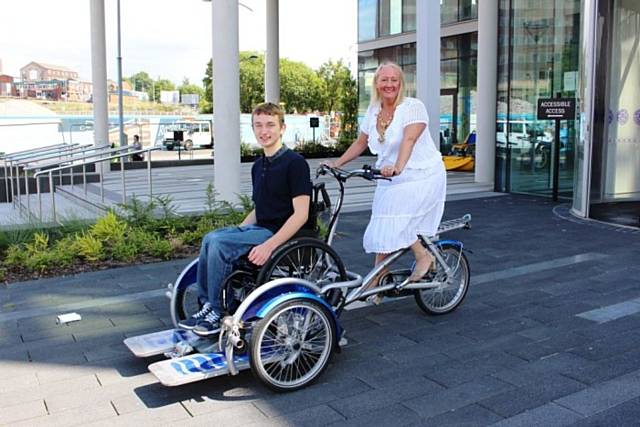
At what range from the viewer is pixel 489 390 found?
3.62 meters

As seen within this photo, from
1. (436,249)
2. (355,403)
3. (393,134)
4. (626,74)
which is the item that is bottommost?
(355,403)

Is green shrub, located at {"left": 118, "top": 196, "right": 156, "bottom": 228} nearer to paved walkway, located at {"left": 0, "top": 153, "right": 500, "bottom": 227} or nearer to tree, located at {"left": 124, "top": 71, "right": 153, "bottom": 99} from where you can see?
paved walkway, located at {"left": 0, "top": 153, "right": 500, "bottom": 227}

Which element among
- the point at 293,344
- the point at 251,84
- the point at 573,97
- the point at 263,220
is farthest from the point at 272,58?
the point at 251,84

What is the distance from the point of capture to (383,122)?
4613mm

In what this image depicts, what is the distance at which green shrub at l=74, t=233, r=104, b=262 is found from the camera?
6.98 metres

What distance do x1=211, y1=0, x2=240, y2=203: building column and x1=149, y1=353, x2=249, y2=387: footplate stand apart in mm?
6886

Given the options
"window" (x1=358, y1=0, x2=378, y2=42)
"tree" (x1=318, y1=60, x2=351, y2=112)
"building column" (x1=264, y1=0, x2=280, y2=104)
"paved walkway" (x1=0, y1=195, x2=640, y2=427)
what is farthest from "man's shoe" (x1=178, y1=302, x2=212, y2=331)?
"tree" (x1=318, y1=60, x2=351, y2=112)

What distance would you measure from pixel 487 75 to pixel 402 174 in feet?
33.4

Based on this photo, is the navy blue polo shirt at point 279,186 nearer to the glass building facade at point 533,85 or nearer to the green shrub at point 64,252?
the green shrub at point 64,252

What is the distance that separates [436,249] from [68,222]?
5053 mm

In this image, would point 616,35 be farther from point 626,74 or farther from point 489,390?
point 489,390

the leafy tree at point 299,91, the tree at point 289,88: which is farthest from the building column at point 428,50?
the leafy tree at point 299,91

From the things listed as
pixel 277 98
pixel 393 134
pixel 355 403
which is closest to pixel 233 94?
pixel 393 134

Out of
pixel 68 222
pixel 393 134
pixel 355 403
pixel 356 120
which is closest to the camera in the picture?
pixel 355 403
